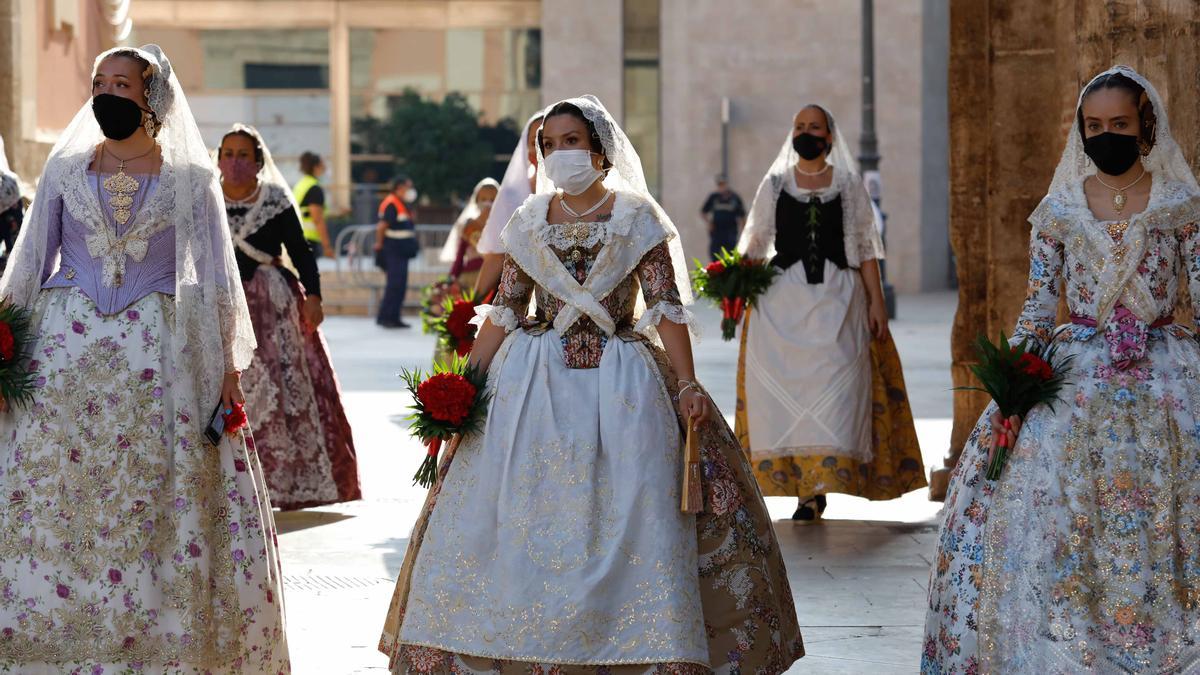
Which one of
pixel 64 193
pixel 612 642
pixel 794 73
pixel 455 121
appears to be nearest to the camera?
pixel 612 642

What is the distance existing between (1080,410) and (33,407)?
2840mm

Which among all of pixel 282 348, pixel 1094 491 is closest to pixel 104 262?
pixel 1094 491

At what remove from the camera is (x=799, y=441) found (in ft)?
28.4

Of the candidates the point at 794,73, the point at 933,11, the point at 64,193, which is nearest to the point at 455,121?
the point at 794,73

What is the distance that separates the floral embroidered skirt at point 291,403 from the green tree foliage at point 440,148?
915 inches

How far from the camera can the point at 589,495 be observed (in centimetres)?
503

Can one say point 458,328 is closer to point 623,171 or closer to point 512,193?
point 512,193

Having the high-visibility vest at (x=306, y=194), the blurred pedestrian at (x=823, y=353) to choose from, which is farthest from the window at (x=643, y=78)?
the blurred pedestrian at (x=823, y=353)

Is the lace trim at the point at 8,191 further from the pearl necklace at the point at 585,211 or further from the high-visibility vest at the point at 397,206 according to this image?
the high-visibility vest at the point at 397,206

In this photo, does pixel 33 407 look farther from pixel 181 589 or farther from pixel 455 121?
pixel 455 121

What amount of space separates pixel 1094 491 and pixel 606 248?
1506 millimetres

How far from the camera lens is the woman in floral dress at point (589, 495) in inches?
194

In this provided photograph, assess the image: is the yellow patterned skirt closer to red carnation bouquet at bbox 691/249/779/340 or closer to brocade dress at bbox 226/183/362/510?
red carnation bouquet at bbox 691/249/779/340

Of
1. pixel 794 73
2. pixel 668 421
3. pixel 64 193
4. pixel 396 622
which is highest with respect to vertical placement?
pixel 794 73
